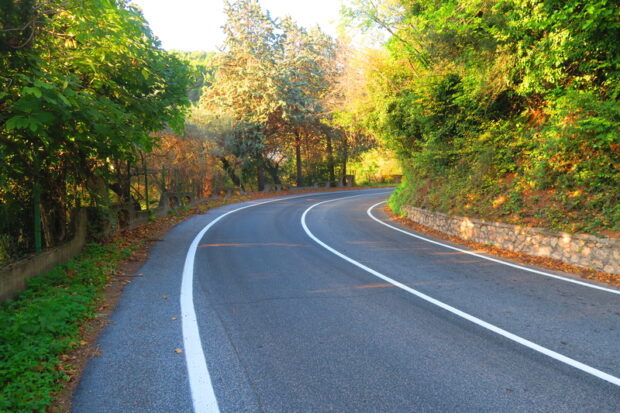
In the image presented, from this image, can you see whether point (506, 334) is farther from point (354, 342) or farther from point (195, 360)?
point (195, 360)

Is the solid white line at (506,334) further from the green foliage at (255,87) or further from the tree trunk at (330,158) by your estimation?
the tree trunk at (330,158)

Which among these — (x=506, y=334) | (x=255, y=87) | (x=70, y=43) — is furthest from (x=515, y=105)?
(x=255, y=87)

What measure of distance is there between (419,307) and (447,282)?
1.58 meters

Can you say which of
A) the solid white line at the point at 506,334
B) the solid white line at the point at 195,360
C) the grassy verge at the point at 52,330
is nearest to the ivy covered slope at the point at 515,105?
the solid white line at the point at 506,334

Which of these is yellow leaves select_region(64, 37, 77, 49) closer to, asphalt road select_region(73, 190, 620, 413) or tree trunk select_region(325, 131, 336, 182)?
asphalt road select_region(73, 190, 620, 413)

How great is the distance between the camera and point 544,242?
877 centimetres

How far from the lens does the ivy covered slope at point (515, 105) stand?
8.38m

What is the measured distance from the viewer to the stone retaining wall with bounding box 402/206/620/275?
7383 millimetres

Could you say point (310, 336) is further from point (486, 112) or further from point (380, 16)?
point (380, 16)

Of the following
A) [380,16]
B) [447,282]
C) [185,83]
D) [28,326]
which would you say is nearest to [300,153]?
[380,16]

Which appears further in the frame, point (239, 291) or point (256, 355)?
point (239, 291)

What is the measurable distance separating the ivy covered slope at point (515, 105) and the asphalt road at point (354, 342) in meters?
3.16

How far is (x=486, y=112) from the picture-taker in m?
12.7

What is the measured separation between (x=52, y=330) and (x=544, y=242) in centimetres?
936
